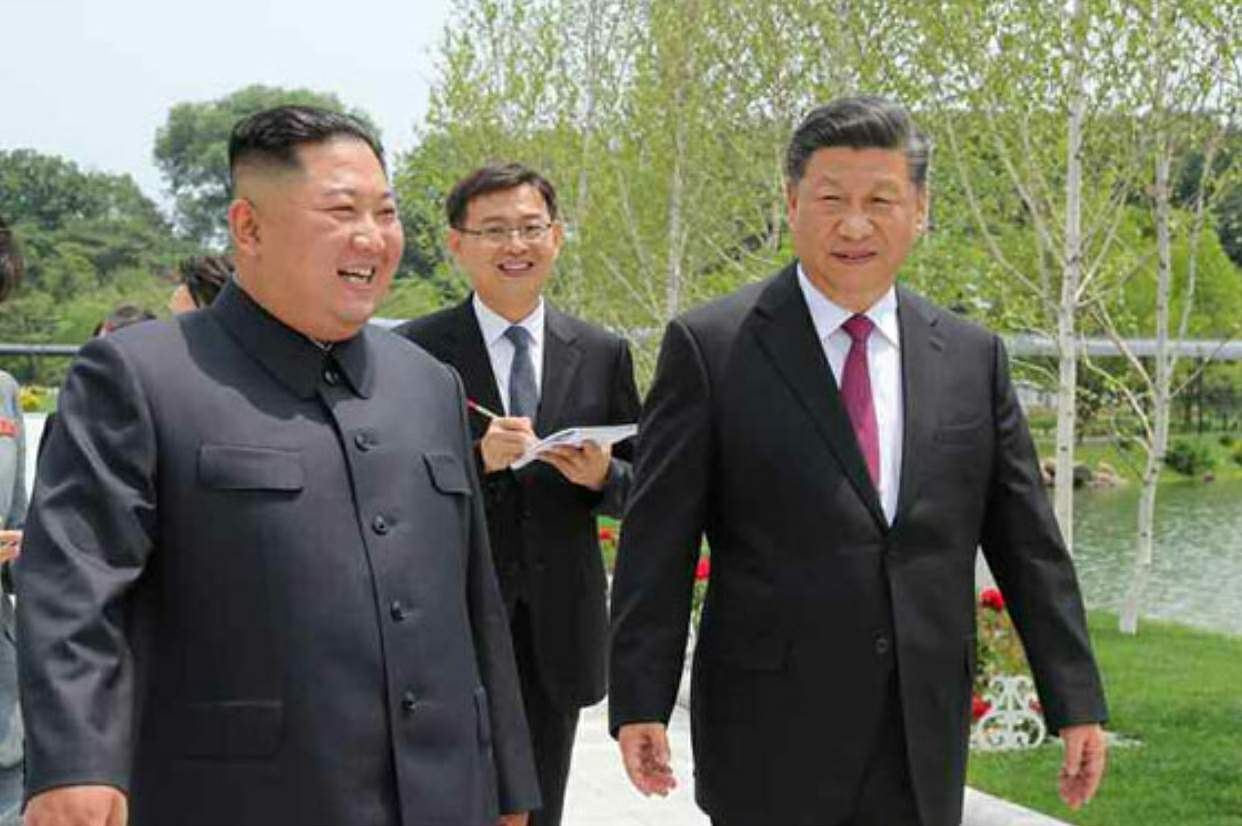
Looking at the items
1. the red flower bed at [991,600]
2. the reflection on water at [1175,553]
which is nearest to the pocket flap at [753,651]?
the red flower bed at [991,600]

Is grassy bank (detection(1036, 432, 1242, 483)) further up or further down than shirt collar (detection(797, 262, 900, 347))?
further down

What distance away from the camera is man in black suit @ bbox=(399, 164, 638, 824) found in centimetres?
395

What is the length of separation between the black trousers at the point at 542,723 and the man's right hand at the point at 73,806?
178 cm

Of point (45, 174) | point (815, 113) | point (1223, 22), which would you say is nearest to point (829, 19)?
point (1223, 22)

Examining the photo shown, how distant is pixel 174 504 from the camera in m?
2.40

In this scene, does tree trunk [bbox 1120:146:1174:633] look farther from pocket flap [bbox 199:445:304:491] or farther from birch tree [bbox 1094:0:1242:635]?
pocket flap [bbox 199:445:304:491]

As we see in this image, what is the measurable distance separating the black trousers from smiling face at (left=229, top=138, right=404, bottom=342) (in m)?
1.53

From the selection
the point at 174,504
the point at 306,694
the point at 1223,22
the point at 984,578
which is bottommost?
the point at 984,578

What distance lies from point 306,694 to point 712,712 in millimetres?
885

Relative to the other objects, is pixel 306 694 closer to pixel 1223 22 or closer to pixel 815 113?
pixel 815 113

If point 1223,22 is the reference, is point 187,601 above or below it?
below

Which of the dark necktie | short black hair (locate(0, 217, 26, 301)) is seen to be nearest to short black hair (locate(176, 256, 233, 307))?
short black hair (locate(0, 217, 26, 301))

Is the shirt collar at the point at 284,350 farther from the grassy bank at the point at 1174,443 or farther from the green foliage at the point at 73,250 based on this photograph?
the green foliage at the point at 73,250

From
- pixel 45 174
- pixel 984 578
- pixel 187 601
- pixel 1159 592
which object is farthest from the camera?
pixel 45 174
